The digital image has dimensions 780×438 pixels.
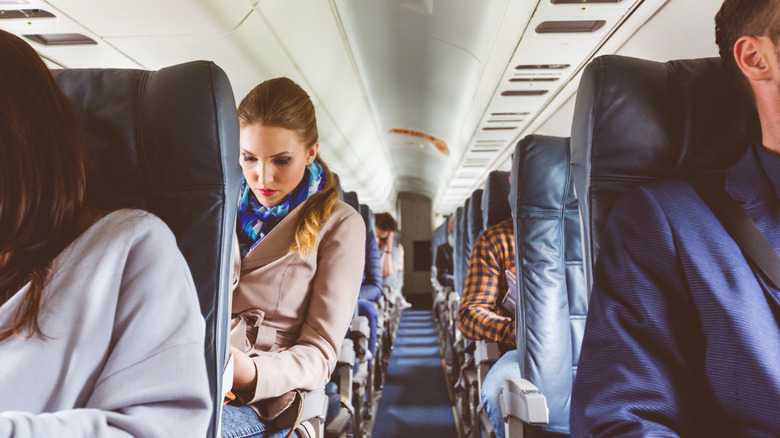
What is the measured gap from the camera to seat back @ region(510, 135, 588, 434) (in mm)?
2115

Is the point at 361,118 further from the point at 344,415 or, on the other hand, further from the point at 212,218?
the point at 212,218

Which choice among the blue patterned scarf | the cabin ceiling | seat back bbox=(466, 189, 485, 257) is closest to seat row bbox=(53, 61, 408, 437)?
the blue patterned scarf

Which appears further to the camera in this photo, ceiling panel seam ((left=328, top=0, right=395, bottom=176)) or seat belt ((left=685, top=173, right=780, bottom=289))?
ceiling panel seam ((left=328, top=0, right=395, bottom=176))

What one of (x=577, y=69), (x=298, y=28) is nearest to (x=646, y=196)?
(x=577, y=69)

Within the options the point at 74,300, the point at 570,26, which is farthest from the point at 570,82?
the point at 74,300

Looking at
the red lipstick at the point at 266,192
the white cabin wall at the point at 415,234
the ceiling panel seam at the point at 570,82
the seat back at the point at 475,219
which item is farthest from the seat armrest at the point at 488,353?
the white cabin wall at the point at 415,234

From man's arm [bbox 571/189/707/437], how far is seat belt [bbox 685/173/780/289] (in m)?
0.12

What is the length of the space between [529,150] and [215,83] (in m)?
1.45

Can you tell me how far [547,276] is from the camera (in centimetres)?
223

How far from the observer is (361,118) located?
26.1ft

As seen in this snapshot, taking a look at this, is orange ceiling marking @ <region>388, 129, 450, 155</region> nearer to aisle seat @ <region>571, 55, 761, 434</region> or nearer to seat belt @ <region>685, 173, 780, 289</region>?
aisle seat @ <region>571, 55, 761, 434</region>

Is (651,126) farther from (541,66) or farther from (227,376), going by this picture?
(541,66)

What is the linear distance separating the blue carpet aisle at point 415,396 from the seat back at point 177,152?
372cm

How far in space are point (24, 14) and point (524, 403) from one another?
3.82m
